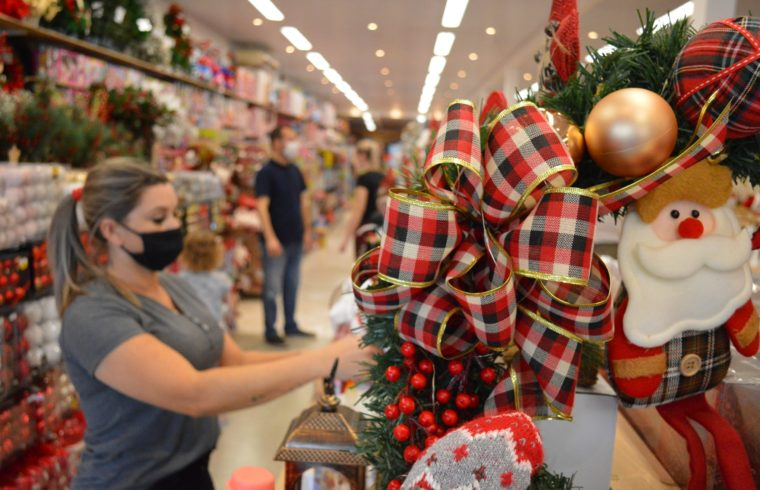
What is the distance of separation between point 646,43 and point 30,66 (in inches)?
136

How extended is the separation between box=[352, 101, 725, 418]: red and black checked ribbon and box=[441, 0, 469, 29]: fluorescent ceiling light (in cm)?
14

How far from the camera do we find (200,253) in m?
4.02

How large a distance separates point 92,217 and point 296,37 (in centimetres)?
112

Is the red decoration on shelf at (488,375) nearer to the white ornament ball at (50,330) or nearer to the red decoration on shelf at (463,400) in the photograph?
the red decoration on shelf at (463,400)

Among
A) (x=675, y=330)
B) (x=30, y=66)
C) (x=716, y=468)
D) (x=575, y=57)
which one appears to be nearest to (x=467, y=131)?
(x=575, y=57)

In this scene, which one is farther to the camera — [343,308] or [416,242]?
[343,308]

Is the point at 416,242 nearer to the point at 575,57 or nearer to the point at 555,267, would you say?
the point at 555,267

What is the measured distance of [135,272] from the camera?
1.72 m

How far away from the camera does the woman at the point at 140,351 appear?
143 centimetres

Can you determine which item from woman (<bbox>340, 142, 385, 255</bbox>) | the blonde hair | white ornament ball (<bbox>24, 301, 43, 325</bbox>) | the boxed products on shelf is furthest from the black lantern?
woman (<bbox>340, 142, 385, 255</bbox>)

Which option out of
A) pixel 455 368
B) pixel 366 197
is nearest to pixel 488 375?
pixel 455 368

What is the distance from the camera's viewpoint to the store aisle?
317 centimetres

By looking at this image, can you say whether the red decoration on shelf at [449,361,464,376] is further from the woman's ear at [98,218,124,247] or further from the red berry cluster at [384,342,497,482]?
the woman's ear at [98,218,124,247]

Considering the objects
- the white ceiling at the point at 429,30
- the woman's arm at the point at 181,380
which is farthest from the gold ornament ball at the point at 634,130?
the woman's arm at the point at 181,380
